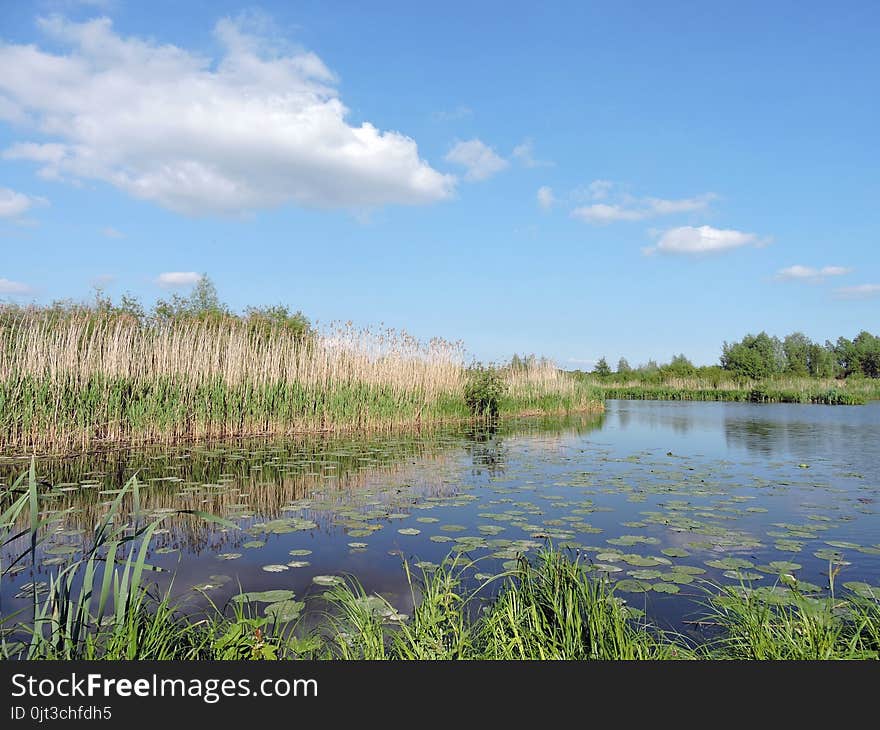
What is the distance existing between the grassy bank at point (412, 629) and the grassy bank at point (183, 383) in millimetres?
8087

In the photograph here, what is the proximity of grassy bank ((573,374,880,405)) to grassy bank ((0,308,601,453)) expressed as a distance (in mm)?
15504

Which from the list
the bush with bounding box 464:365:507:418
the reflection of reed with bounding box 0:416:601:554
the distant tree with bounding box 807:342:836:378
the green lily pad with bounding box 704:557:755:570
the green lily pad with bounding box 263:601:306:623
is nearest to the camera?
the green lily pad with bounding box 263:601:306:623

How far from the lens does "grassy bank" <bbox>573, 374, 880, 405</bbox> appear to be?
34750 mm

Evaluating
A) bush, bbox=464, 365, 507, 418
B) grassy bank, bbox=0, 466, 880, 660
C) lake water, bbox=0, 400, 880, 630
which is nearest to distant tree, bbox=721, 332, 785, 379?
bush, bbox=464, 365, 507, 418

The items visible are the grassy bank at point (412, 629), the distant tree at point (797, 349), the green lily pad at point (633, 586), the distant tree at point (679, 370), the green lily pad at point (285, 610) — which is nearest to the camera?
the grassy bank at point (412, 629)

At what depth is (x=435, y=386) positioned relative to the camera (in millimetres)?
→ 18094

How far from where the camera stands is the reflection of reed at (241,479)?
5.82 meters

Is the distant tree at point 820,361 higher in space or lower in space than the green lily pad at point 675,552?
higher

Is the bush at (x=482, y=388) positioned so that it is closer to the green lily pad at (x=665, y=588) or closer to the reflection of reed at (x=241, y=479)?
the reflection of reed at (x=241, y=479)

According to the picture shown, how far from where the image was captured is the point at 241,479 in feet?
25.8

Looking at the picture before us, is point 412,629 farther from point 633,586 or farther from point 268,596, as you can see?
point 633,586

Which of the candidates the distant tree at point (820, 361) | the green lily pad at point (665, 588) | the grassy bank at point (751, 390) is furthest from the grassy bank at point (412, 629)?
the distant tree at point (820, 361)

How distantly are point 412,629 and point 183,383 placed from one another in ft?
35.3

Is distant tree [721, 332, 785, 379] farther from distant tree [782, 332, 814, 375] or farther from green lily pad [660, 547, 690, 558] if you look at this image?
green lily pad [660, 547, 690, 558]
